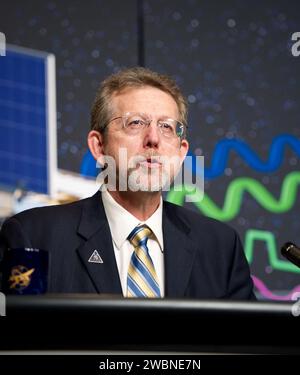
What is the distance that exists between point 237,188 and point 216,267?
1.30 meters

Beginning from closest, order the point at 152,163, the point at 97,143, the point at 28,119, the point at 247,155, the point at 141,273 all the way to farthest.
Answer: the point at 141,273, the point at 152,163, the point at 97,143, the point at 28,119, the point at 247,155

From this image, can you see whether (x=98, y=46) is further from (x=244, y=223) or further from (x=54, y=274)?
(x=54, y=274)

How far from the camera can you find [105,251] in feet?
Answer: 4.91

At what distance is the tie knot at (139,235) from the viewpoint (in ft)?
5.06

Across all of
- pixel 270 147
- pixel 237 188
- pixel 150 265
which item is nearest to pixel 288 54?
pixel 270 147

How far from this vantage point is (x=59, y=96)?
8.89 ft

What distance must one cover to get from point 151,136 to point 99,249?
11.5 inches

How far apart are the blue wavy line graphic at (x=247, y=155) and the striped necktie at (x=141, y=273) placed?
126cm

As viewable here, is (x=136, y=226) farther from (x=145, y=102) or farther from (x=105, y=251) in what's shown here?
(x=145, y=102)

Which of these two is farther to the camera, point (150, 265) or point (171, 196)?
point (171, 196)

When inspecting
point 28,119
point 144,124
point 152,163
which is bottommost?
point 152,163

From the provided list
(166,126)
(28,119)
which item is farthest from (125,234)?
(28,119)

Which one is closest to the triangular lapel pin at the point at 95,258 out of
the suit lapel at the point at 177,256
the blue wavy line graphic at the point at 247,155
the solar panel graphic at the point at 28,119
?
the suit lapel at the point at 177,256
